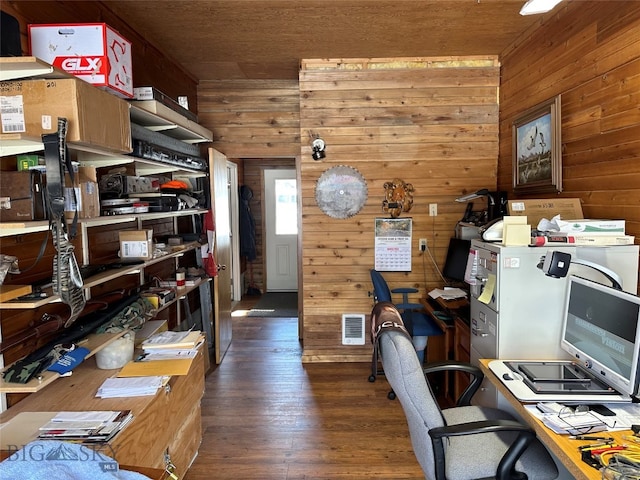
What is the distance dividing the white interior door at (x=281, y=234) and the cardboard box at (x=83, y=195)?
4788 mm

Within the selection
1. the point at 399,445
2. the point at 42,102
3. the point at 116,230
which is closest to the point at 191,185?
the point at 116,230

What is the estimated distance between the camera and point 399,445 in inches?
103

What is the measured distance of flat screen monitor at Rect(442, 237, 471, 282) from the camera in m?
3.49

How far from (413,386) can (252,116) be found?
3.41 meters

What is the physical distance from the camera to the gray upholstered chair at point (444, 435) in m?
1.57

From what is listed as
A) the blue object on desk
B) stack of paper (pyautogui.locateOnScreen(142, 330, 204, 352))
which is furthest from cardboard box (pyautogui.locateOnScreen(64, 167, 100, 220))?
stack of paper (pyautogui.locateOnScreen(142, 330, 204, 352))

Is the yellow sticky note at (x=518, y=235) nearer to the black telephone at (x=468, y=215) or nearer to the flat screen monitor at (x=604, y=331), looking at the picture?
the flat screen monitor at (x=604, y=331)

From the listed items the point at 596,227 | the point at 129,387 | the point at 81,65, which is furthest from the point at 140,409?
the point at 596,227

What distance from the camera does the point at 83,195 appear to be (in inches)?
74.7

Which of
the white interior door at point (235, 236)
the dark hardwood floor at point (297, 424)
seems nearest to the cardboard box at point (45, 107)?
the dark hardwood floor at point (297, 424)

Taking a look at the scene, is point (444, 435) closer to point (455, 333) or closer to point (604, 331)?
point (604, 331)

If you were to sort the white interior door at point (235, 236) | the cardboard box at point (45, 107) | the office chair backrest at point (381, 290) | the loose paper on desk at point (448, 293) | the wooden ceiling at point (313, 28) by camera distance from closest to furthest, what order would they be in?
the cardboard box at point (45, 107) → the wooden ceiling at point (313, 28) → the office chair backrest at point (381, 290) → the loose paper on desk at point (448, 293) → the white interior door at point (235, 236)

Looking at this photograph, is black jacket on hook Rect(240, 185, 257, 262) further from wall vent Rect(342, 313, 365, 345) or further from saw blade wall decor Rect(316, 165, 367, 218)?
wall vent Rect(342, 313, 365, 345)

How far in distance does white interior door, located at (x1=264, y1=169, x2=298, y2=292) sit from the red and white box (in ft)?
15.7
